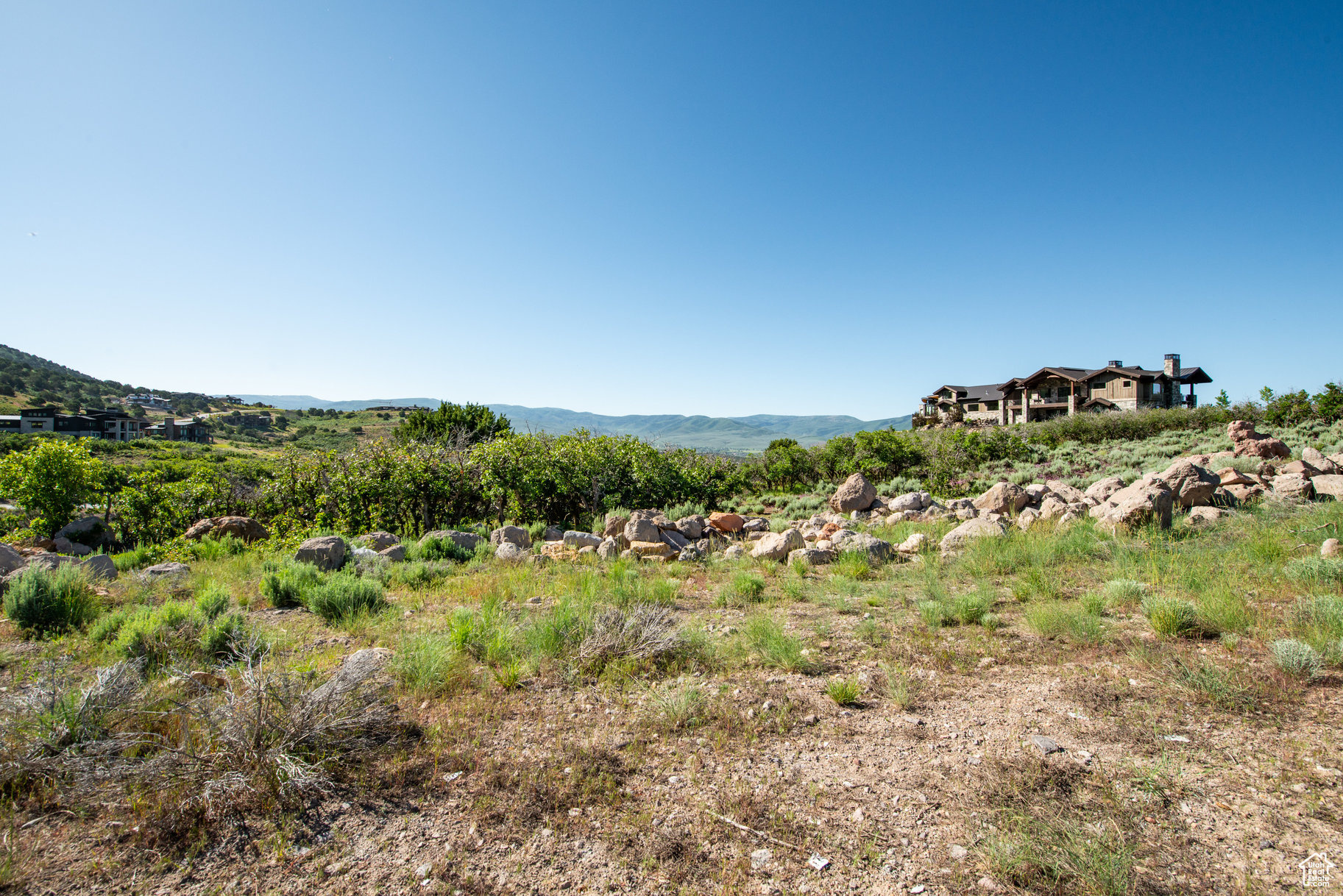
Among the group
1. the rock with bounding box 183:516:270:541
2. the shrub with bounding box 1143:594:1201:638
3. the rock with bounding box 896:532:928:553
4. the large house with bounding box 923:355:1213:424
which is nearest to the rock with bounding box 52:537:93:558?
the rock with bounding box 183:516:270:541

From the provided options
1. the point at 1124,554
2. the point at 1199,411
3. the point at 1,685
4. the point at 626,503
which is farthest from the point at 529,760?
the point at 1199,411

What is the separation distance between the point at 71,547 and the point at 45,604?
5.95 meters

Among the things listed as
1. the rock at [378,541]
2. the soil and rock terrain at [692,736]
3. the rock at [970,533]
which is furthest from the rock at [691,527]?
the rock at [378,541]

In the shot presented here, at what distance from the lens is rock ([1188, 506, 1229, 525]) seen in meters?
7.41

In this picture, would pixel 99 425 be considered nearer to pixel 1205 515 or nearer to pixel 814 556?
pixel 814 556

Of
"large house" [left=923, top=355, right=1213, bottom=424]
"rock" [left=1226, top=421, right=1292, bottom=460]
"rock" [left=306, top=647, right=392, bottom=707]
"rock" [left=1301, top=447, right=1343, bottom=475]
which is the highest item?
"large house" [left=923, top=355, right=1213, bottom=424]

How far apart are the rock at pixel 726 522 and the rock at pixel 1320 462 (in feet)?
32.8

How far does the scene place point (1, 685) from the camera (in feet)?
12.3

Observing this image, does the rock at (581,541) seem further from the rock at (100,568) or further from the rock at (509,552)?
the rock at (100,568)

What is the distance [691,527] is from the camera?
966 cm

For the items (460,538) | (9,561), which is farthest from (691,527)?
(9,561)

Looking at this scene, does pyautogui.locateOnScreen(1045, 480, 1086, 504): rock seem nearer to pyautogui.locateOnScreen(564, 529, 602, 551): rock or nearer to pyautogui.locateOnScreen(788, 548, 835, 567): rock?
pyautogui.locateOnScreen(788, 548, 835, 567): rock

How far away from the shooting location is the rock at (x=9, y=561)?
6.23 metres

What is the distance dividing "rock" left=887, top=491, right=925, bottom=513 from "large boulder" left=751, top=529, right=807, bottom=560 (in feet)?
12.7
